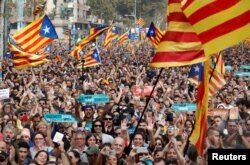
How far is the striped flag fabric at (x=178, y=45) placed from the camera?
22.2 feet

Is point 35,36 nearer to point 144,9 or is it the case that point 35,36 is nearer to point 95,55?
point 95,55

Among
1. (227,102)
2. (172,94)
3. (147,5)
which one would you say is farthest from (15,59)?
(147,5)

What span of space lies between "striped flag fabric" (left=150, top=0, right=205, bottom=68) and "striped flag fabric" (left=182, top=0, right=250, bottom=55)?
37cm

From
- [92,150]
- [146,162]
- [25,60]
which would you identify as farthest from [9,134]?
[25,60]

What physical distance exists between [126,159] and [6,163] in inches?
54.9

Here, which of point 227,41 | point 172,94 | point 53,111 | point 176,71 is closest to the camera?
point 227,41

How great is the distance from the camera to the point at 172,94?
593 inches

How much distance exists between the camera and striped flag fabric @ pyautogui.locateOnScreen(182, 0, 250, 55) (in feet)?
20.0

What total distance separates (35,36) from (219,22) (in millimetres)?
10199

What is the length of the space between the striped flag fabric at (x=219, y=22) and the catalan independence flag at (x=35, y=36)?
9.71 metres

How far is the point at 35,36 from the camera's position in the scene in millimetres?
15992

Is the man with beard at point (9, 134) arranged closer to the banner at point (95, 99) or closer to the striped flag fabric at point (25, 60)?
the banner at point (95, 99)

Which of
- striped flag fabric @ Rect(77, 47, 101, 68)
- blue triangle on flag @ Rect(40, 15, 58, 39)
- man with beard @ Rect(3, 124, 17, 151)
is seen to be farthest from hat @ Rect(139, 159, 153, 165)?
striped flag fabric @ Rect(77, 47, 101, 68)

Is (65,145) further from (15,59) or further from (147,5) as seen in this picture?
(147,5)
